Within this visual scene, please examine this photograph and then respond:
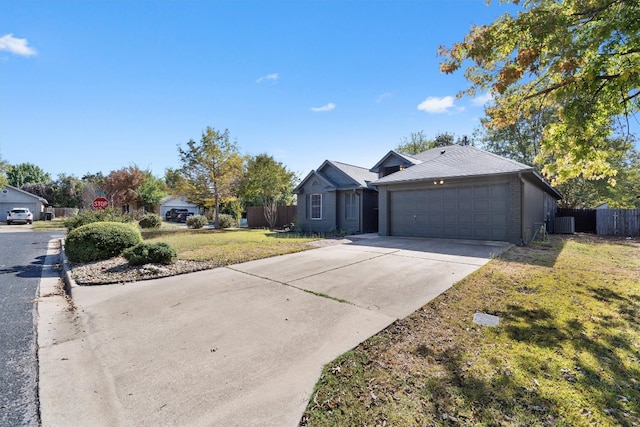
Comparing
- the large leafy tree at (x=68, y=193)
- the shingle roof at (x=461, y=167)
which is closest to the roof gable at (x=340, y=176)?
the shingle roof at (x=461, y=167)

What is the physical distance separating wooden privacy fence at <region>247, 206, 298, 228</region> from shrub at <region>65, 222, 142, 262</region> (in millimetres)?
14512

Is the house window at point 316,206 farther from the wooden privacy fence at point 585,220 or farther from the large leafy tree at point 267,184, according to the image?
the wooden privacy fence at point 585,220

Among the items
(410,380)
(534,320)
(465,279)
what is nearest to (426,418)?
(410,380)

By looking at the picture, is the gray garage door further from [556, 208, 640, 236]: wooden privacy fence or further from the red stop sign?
the red stop sign

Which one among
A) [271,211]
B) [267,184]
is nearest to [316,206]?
[267,184]

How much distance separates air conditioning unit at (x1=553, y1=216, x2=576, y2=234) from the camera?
1783cm

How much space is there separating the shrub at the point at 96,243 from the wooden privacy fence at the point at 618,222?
81.3 ft

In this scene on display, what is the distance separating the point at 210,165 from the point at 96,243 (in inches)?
570

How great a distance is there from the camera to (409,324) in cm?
399

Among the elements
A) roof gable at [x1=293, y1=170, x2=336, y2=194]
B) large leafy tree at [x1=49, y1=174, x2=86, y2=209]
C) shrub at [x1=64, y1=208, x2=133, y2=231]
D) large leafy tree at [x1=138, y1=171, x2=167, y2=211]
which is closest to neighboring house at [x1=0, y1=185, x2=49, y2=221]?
large leafy tree at [x1=49, y1=174, x2=86, y2=209]

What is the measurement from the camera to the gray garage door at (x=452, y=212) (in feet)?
38.3

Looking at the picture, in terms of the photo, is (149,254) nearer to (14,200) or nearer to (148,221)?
(148,221)

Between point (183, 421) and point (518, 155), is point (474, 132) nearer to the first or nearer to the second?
point (518, 155)

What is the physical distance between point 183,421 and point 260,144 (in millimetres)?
28196
